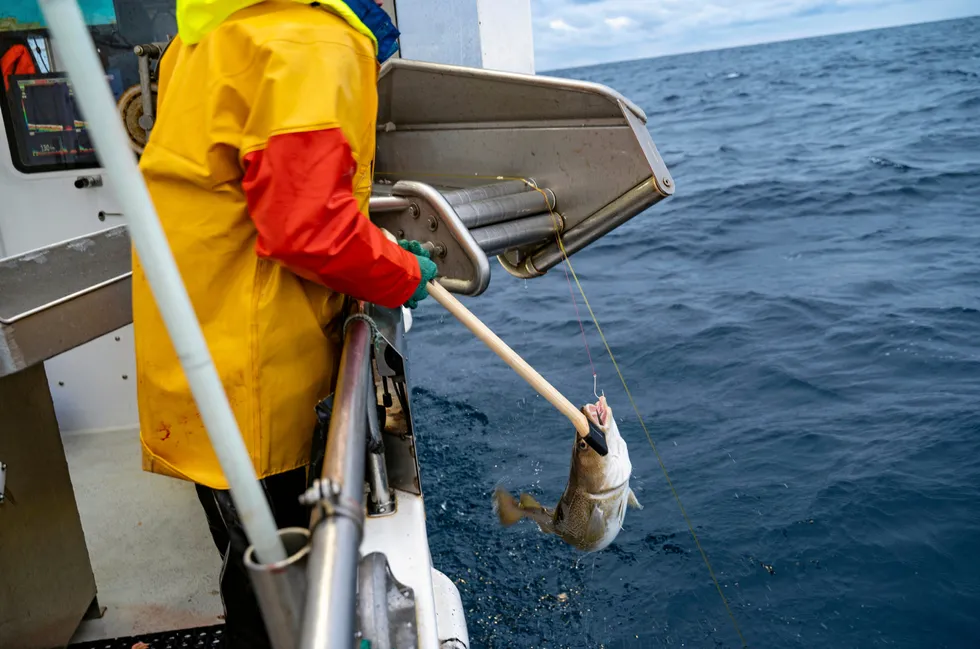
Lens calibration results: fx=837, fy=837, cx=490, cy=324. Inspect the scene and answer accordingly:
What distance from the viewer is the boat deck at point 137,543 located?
3303mm

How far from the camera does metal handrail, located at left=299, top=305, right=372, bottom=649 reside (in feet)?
3.42

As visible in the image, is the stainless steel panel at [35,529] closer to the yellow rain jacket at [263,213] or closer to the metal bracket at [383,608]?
the yellow rain jacket at [263,213]

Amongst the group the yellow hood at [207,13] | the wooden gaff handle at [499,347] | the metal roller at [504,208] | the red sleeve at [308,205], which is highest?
the yellow hood at [207,13]

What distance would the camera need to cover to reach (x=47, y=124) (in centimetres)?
429

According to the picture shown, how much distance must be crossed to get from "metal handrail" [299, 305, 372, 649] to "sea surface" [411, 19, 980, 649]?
114 inches

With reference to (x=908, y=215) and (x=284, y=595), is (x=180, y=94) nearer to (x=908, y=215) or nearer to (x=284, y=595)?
(x=284, y=595)

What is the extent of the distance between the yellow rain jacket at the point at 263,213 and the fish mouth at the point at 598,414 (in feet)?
4.28

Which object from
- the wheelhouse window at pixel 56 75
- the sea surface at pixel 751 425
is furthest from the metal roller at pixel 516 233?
the wheelhouse window at pixel 56 75

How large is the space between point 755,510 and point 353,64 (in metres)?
3.92

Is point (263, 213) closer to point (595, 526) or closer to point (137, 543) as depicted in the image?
point (595, 526)

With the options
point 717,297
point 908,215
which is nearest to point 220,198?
point 717,297

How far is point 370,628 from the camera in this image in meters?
1.70

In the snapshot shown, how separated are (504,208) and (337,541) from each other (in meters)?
2.88

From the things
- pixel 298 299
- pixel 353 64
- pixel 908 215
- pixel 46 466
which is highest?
pixel 353 64
